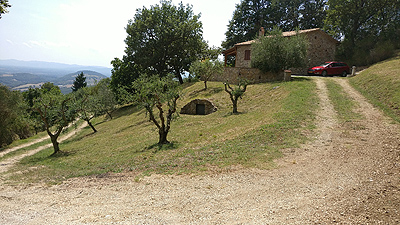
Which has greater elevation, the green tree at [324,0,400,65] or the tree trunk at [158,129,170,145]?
the green tree at [324,0,400,65]

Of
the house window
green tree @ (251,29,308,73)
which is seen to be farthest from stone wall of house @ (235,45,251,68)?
green tree @ (251,29,308,73)

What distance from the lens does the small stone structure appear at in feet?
89.2

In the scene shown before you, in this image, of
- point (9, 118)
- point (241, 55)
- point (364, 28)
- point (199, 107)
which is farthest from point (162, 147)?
point (364, 28)

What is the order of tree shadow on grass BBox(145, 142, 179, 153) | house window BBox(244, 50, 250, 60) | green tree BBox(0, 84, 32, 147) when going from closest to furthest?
tree shadow on grass BBox(145, 142, 179, 153)
green tree BBox(0, 84, 32, 147)
house window BBox(244, 50, 250, 60)

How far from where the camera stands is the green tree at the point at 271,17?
5834cm

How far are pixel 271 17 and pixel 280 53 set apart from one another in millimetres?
33703

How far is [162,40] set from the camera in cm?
4638

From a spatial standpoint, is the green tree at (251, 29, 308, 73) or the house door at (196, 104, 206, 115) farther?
the green tree at (251, 29, 308, 73)

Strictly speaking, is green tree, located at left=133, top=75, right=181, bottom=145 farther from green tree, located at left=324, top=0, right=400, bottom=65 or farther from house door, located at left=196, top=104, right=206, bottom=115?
green tree, located at left=324, top=0, right=400, bottom=65

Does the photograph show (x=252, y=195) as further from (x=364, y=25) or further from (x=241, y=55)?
(x=364, y=25)

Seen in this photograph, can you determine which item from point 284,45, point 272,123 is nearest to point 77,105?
point 272,123

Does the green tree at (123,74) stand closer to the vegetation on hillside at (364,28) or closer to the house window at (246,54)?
the house window at (246,54)

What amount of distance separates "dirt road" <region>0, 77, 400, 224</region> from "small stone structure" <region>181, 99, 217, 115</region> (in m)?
16.0

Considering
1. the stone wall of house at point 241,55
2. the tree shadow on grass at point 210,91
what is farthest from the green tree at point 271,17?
the tree shadow on grass at point 210,91
